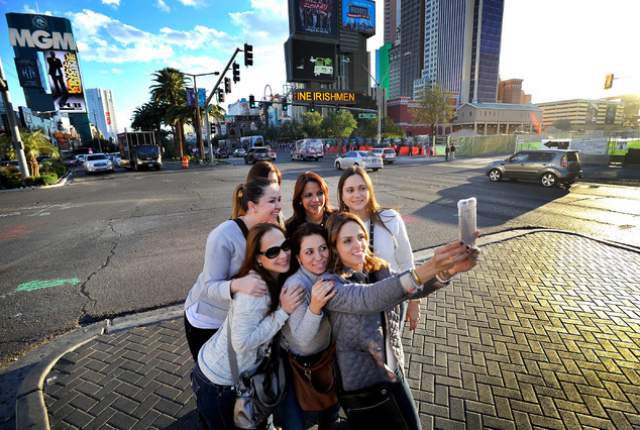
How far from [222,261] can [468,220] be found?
144 centimetres

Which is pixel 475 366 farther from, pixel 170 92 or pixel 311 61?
pixel 311 61

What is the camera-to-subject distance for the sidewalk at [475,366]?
8.50 ft

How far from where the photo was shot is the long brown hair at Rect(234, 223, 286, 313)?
174cm

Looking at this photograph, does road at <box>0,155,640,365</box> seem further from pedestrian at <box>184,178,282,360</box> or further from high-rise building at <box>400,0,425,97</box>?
high-rise building at <box>400,0,425,97</box>

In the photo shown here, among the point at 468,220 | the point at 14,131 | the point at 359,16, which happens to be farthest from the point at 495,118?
the point at 468,220

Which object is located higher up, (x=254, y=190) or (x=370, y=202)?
(x=254, y=190)

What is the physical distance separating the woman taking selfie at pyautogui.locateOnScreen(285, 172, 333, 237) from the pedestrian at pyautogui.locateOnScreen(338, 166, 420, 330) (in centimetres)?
27

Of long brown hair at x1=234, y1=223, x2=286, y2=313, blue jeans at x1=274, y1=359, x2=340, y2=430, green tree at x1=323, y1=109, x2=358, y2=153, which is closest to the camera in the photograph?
long brown hair at x1=234, y1=223, x2=286, y2=313

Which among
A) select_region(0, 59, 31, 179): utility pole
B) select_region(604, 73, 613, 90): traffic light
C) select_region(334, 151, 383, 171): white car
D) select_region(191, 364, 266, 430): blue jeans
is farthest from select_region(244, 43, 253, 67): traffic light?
select_region(604, 73, 613, 90): traffic light

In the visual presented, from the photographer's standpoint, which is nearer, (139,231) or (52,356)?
(52,356)

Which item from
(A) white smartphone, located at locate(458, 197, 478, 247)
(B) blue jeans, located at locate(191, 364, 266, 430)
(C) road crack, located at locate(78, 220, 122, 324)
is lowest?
(C) road crack, located at locate(78, 220, 122, 324)

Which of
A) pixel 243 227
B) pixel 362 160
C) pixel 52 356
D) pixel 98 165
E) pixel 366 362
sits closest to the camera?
pixel 366 362

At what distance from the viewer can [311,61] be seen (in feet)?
240

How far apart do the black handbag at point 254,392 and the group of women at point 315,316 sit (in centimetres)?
3
